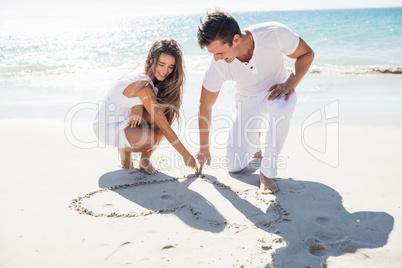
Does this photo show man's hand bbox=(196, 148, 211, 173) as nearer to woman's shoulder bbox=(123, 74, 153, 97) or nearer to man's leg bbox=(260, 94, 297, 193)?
man's leg bbox=(260, 94, 297, 193)

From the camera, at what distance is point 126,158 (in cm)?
348

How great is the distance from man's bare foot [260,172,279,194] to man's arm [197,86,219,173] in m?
0.54

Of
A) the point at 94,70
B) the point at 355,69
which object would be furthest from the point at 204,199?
the point at 94,70

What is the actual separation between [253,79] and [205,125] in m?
0.62

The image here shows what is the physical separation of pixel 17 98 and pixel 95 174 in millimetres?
4211

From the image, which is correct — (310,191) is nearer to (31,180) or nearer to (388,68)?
(31,180)

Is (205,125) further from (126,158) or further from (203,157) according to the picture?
(126,158)

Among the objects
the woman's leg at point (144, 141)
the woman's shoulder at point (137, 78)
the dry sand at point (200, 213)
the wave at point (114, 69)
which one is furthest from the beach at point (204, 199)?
the wave at point (114, 69)

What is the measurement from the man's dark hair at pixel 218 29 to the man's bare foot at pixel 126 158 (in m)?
1.32

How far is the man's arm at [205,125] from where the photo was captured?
10.8 ft

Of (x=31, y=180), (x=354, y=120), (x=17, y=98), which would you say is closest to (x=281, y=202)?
(x=31, y=180)

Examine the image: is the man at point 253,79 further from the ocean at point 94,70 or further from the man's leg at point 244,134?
the ocean at point 94,70

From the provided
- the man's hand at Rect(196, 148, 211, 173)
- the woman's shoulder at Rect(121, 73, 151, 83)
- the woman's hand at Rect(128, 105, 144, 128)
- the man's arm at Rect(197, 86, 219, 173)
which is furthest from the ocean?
the man's hand at Rect(196, 148, 211, 173)

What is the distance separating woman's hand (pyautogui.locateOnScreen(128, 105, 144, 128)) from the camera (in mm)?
3357
